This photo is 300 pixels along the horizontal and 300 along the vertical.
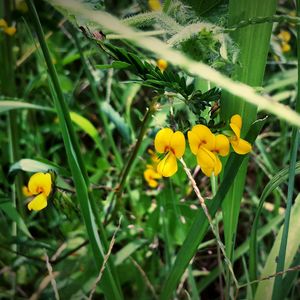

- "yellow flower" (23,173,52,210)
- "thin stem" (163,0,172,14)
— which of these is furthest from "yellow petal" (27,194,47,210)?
"thin stem" (163,0,172,14)

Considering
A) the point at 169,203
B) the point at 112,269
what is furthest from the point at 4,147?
the point at 112,269

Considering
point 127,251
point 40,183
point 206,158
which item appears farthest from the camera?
point 127,251

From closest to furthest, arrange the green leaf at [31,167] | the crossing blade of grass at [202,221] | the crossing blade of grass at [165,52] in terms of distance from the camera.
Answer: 1. the crossing blade of grass at [165,52]
2. the crossing blade of grass at [202,221]
3. the green leaf at [31,167]

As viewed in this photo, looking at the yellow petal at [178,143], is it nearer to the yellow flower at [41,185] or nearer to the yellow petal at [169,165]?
the yellow petal at [169,165]

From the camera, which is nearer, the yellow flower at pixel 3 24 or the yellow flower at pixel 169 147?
the yellow flower at pixel 169 147

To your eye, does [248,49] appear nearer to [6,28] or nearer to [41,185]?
[41,185]

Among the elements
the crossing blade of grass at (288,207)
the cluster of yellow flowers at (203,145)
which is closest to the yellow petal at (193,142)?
the cluster of yellow flowers at (203,145)

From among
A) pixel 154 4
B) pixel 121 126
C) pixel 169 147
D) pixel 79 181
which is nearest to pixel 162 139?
pixel 169 147
